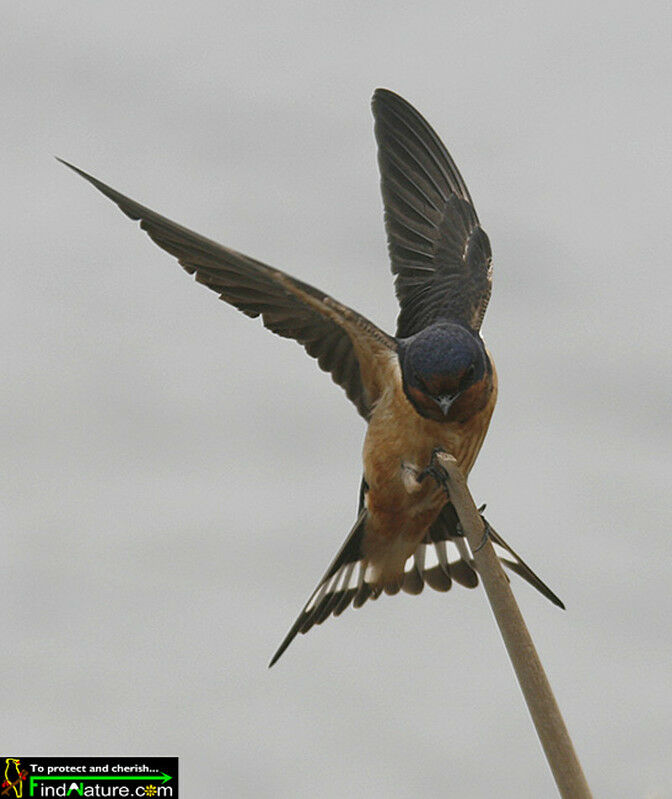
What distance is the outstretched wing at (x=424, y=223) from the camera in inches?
84.1

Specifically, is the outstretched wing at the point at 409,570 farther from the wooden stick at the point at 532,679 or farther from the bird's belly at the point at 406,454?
the wooden stick at the point at 532,679

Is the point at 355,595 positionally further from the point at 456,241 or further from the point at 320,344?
the point at 456,241

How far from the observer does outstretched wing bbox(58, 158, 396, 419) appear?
144 centimetres

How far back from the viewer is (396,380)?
170 centimetres

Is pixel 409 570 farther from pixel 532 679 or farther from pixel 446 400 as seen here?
pixel 532 679

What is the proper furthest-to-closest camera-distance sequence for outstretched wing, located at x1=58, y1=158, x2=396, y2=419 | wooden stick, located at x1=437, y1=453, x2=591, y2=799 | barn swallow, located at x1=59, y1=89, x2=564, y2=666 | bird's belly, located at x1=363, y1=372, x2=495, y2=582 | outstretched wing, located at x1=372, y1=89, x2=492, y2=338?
outstretched wing, located at x1=372, y1=89, x2=492, y2=338 → bird's belly, located at x1=363, y1=372, x2=495, y2=582 → barn swallow, located at x1=59, y1=89, x2=564, y2=666 → outstretched wing, located at x1=58, y1=158, x2=396, y2=419 → wooden stick, located at x1=437, y1=453, x2=591, y2=799

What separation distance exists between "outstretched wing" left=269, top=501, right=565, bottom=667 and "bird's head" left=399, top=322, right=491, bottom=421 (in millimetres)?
246

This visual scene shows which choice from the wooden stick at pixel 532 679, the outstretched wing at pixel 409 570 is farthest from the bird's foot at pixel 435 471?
the wooden stick at pixel 532 679

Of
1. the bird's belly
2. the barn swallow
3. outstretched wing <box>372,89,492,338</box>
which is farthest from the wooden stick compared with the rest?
outstretched wing <box>372,89,492,338</box>

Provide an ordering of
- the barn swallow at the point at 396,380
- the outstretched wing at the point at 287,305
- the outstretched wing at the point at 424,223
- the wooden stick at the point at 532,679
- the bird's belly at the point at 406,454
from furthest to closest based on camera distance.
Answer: the outstretched wing at the point at 424,223 < the bird's belly at the point at 406,454 < the barn swallow at the point at 396,380 < the outstretched wing at the point at 287,305 < the wooden stick at the point at 532,679

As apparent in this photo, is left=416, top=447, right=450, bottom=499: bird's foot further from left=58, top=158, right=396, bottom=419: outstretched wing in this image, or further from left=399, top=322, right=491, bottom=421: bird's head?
left=58, top=158, right=396, bottom=419: outstretched wing

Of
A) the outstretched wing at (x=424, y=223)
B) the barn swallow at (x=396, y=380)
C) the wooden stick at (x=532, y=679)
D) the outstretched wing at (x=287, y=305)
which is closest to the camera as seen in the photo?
the wooden stick at (x=532, y=679)

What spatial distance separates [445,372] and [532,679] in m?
0.84

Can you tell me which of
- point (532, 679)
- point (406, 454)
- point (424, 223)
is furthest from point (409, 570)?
point (532, 679)
